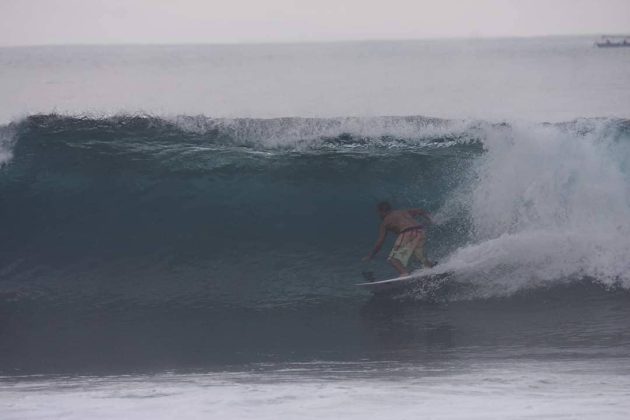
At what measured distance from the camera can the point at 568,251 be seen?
10211mm

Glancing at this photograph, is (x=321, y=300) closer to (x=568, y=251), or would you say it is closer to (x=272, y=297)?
(x=272, y=297)

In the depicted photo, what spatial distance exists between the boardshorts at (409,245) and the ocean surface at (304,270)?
275mm

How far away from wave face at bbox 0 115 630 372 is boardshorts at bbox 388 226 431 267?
382 millimetres

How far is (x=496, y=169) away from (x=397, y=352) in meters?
5.25

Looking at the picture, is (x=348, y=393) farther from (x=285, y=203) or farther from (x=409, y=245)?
(x=285, y=203)

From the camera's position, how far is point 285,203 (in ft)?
42.2

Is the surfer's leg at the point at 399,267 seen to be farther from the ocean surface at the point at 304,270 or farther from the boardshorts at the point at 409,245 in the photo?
the ocean surface at the point at 304,270

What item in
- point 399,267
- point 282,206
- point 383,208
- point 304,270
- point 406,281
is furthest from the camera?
point 282,206

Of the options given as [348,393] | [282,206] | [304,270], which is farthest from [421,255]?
[348,393]

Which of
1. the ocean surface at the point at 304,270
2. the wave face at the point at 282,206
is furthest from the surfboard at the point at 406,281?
the wave face at the point at 282,206

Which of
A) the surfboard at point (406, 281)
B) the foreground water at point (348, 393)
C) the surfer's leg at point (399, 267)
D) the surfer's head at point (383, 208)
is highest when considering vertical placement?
the surfer's head at point (383, 208)

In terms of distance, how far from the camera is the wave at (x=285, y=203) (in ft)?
33.7

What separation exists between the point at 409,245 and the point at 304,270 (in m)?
1.90

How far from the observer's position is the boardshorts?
31.8ft
